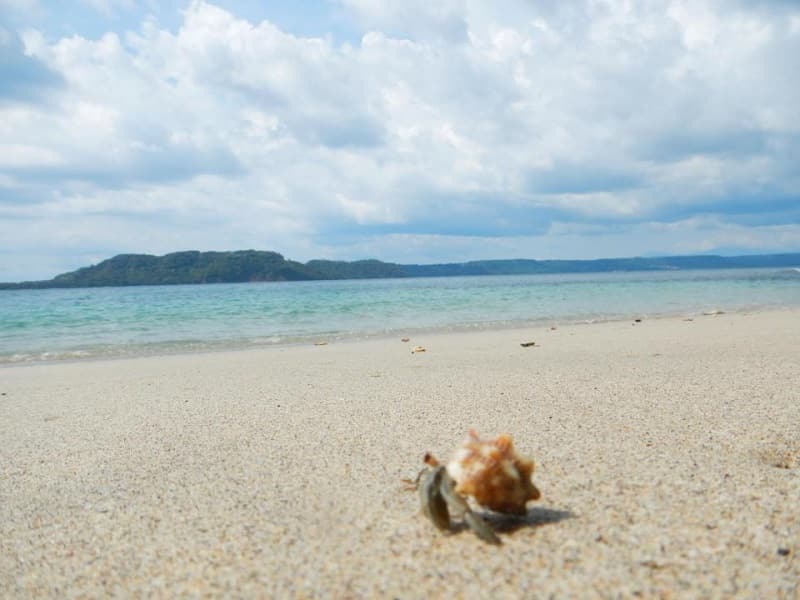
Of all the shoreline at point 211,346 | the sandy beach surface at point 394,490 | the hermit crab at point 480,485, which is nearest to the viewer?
the sandy beach surface at point 394,490

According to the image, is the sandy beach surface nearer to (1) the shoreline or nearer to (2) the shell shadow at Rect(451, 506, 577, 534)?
(2) the shell shadow at Rect(451, 506, 577, 534)

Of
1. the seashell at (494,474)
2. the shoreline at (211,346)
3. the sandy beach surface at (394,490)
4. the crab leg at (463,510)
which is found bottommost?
the shoreline at (211,346)

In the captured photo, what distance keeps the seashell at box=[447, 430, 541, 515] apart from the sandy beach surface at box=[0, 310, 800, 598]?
0.14 metres

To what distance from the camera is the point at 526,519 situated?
2.23m

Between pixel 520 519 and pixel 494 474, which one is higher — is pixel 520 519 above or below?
below

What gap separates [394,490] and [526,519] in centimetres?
70

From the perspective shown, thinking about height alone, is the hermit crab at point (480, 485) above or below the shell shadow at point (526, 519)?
above

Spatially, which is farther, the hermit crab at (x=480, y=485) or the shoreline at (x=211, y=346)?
the shoreline at (x=211, y=346)

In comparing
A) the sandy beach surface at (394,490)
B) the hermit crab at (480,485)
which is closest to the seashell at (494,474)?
the hermit crab at (480,485)

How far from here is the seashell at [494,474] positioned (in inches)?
80.4

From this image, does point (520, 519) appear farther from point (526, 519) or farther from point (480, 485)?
point (480, 485)

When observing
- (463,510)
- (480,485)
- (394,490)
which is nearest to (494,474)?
(480,485)

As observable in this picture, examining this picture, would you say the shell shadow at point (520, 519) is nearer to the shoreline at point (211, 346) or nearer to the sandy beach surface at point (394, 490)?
the sandy beach surface at point (394, 490)

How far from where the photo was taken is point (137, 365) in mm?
10078
